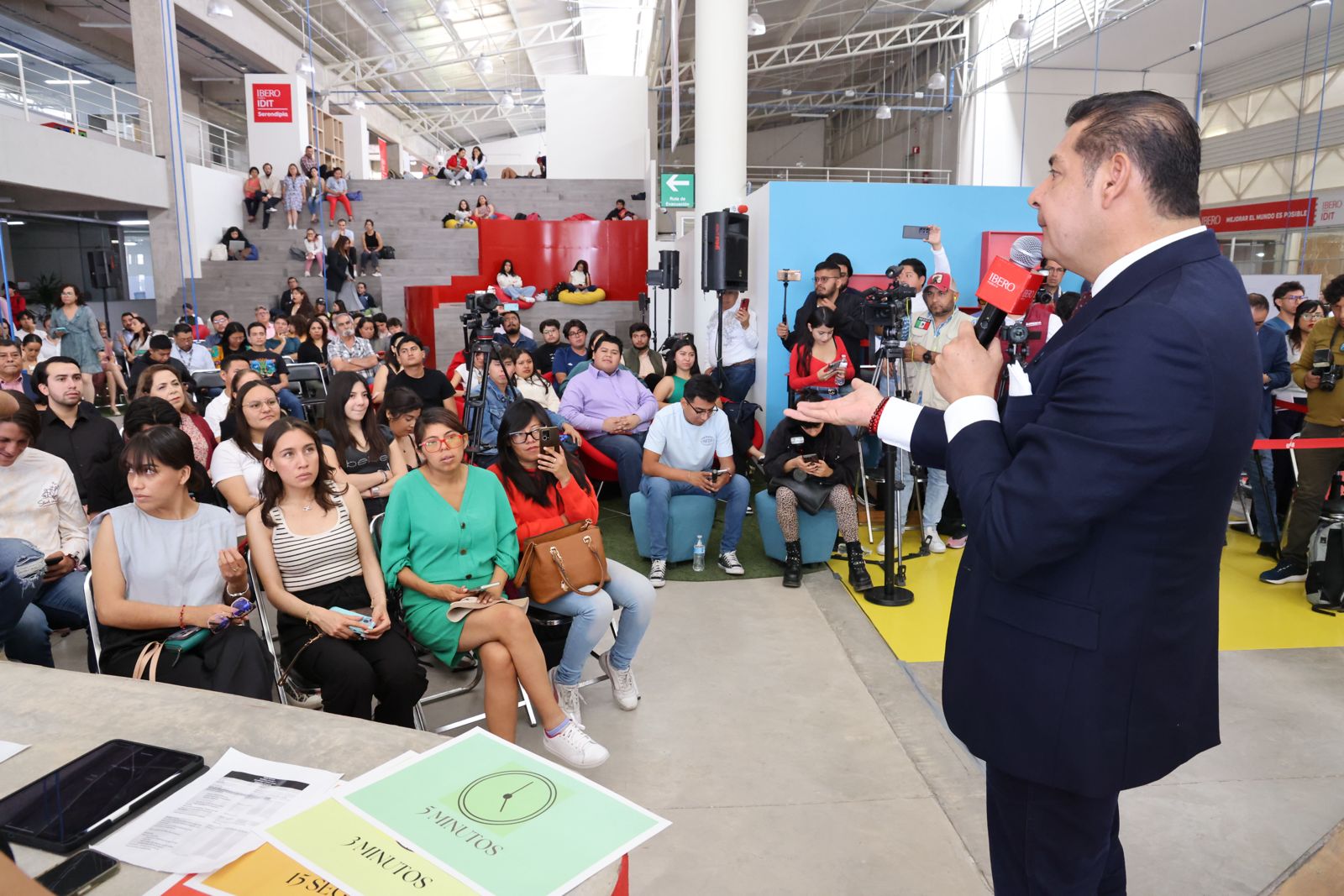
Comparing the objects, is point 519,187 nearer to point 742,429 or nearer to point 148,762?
point 742,429

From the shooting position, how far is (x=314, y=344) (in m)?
8.68

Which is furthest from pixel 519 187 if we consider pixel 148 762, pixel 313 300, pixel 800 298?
pixel 148 762

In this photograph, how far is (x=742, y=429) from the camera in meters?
6.21

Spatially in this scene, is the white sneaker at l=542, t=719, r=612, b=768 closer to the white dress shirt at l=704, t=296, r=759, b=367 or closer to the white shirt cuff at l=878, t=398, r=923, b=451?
the white shirt cuff at l=878, t=398, r=923, b=451

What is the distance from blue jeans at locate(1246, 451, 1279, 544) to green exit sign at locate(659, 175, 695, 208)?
10.4 m

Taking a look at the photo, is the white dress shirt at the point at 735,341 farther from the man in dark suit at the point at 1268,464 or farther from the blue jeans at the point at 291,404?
the man in dark suit at the point at 1268,464

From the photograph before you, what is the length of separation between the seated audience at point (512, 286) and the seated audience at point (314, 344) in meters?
2.70

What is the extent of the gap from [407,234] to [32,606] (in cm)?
1220

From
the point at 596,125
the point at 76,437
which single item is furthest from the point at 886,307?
the point at 596,125

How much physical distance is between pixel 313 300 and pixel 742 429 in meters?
9.24

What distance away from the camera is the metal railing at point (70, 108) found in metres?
10.5

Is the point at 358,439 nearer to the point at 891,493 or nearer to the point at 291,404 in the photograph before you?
the point at 291,404

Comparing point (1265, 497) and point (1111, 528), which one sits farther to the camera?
point (1265, 497)

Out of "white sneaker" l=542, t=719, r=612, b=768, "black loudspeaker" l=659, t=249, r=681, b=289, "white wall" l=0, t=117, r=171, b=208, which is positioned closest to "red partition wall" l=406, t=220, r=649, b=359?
"black loudspeaker" l=659, t=249, r=681, b=289
